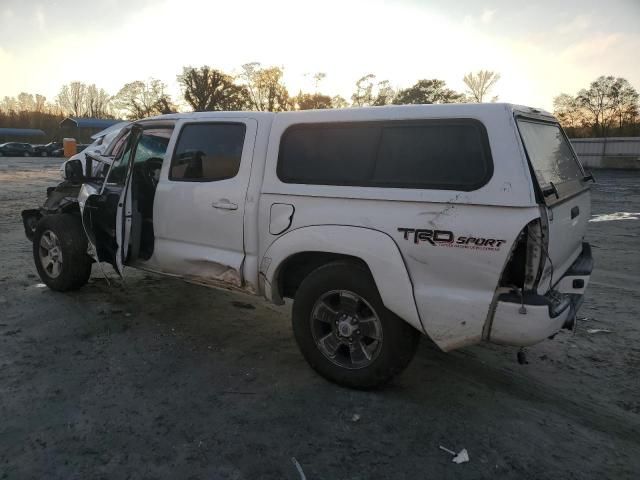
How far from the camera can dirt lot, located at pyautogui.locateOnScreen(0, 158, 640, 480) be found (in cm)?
261

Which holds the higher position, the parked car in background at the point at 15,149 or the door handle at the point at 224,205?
the parked car in background at the point at 15,149

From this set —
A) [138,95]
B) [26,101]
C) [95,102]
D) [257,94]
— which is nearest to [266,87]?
[257,94]

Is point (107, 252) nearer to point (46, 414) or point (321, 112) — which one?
point (46, 414)

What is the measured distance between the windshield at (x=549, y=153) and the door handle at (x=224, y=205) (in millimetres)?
2147

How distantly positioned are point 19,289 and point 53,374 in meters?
2.38

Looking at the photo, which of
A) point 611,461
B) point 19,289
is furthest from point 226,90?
point 611,461

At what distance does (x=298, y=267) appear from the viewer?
148 inches

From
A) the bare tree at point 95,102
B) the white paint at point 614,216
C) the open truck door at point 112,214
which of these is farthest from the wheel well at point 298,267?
the bare tree at point 95,102

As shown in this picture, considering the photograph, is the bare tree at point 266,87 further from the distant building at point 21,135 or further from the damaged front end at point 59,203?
the damaged front end at point 59,203

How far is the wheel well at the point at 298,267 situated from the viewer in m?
3.47

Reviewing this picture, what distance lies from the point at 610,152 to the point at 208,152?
3727cm

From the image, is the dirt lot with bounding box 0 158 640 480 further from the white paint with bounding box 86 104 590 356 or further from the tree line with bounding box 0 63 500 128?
the tree line with bounding box 0 63 500 128

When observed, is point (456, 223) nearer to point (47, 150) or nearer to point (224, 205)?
point (224, 205)

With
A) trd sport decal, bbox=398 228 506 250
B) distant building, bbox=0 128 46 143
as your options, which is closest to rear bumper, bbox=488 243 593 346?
trd sport decal, bbox=398 228 506 250
